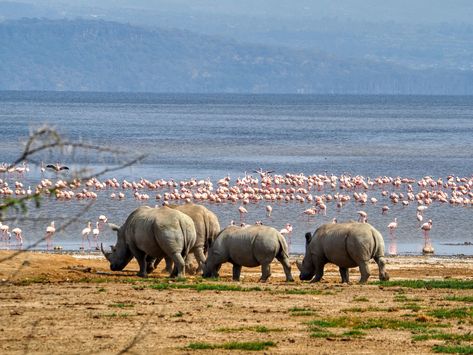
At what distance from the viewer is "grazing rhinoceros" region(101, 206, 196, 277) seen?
2392cm

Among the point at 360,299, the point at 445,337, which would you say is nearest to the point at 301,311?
the point at 360,299

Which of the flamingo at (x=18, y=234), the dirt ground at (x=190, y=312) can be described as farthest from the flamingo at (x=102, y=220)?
the dirt ground at (x=190, y=312)

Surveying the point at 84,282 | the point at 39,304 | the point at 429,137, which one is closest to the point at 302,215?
the point at 84,282

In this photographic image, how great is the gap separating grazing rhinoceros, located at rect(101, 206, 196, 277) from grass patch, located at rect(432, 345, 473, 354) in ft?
31.2

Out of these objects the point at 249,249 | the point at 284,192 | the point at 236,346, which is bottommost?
the point at 236,346

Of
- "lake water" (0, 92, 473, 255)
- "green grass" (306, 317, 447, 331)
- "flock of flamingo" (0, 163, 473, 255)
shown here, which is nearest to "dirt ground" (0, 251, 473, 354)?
"green grass" (306, 317, 447, 331)

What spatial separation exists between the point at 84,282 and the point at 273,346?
7.53m

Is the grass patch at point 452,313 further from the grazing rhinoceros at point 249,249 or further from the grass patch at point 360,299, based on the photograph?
the grazing rhinoceros at point 249,249

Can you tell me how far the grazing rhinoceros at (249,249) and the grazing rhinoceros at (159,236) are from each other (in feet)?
1.87

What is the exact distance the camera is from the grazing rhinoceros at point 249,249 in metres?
24.1

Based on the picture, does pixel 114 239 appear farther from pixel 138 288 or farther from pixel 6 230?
pixel 138 288

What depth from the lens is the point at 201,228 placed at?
25609mm

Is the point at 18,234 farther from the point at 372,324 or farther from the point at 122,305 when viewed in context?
the point at 372,324

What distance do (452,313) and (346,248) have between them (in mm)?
6062
